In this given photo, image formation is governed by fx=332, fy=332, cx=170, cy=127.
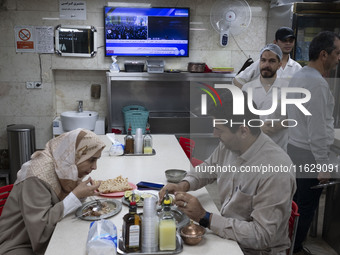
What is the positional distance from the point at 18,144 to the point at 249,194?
3.45 m

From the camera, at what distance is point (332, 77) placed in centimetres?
435

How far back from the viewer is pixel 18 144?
420 centimetres

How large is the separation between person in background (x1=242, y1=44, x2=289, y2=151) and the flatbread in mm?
1520

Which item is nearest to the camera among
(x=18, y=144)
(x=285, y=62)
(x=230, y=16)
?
(x=285, y=62)

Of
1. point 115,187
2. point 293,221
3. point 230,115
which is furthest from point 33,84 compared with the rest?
point 293,221

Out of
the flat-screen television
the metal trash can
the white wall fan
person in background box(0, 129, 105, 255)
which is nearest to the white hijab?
person in background box(0, 129, 105, 255)

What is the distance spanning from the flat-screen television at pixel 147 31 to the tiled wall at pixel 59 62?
0.43 ft

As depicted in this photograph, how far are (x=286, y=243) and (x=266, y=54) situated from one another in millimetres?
1853

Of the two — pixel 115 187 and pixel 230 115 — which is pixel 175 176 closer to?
pixel 115 187

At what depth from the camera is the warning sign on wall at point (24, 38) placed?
433 cm

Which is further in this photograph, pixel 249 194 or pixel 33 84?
pixel 33 84

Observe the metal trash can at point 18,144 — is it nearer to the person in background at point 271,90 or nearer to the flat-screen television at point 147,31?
the flat-screen television at point 147,31

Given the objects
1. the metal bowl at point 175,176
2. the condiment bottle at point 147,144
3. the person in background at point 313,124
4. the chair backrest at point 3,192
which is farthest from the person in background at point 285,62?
the chair backrest at point 3,192

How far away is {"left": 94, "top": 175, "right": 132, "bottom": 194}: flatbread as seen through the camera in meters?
1.94
